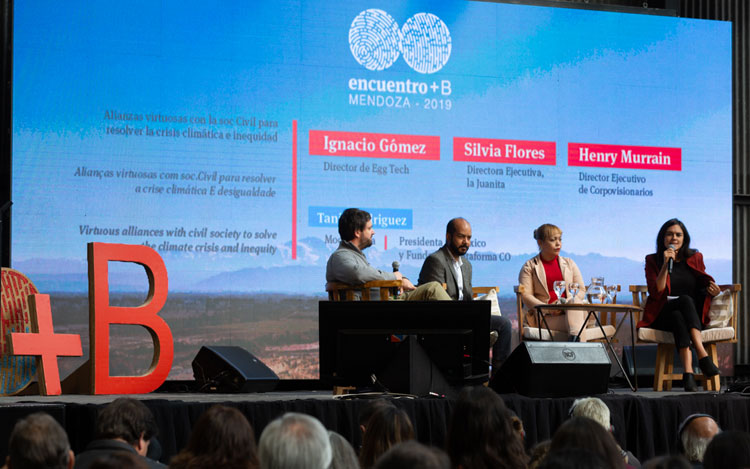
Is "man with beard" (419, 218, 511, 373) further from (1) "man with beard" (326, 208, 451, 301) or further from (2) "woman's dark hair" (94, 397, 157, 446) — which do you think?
(2) "woman's dark hair" (94, 397, 157, 446)

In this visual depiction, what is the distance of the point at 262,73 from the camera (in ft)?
21.7

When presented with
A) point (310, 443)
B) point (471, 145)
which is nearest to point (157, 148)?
point (471, 145)

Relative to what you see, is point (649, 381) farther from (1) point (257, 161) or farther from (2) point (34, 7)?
(2) point (34, 7)

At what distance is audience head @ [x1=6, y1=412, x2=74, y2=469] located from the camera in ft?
7.48

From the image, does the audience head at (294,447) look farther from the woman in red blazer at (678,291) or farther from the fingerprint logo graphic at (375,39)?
the fingerprint logo graphic at (375,39)

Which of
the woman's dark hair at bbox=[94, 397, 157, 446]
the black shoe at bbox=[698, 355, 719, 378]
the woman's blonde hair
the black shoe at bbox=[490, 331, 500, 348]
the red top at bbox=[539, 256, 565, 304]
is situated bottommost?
the black shoe at bbox=[698, 355, 719, 378]

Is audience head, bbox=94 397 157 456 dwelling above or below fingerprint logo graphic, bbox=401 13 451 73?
below

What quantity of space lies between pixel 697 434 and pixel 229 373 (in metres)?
2.89

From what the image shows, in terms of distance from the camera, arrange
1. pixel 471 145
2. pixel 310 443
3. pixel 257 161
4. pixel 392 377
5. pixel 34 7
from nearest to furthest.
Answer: pixel 310 443 < pixel 392 377 < pixel 34 7 < pixel 257 161 < pixel 471 145

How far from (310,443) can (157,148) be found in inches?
187

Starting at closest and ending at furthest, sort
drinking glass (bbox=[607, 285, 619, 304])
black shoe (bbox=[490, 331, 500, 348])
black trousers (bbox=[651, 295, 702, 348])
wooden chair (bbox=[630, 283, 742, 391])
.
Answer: black shoe (bbox=[490, 331, 500, 348]) < black trousers (bbox=[651, 295, 702, 348]) < wooden chair (bbox=[630, 283, 742, 391]) < drinking glass (bbox=[607, 285, 619, 304])

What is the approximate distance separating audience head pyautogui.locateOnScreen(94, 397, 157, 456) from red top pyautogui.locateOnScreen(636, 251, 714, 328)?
3.81m

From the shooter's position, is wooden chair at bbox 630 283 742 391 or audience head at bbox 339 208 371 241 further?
wooden chair at bbox 630 283 742 391

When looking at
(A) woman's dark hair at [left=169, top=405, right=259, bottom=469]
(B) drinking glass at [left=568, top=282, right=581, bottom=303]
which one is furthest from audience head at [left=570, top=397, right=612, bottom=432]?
(B) drinking glass at [left=568, top=282, right=581, bottom=303]
